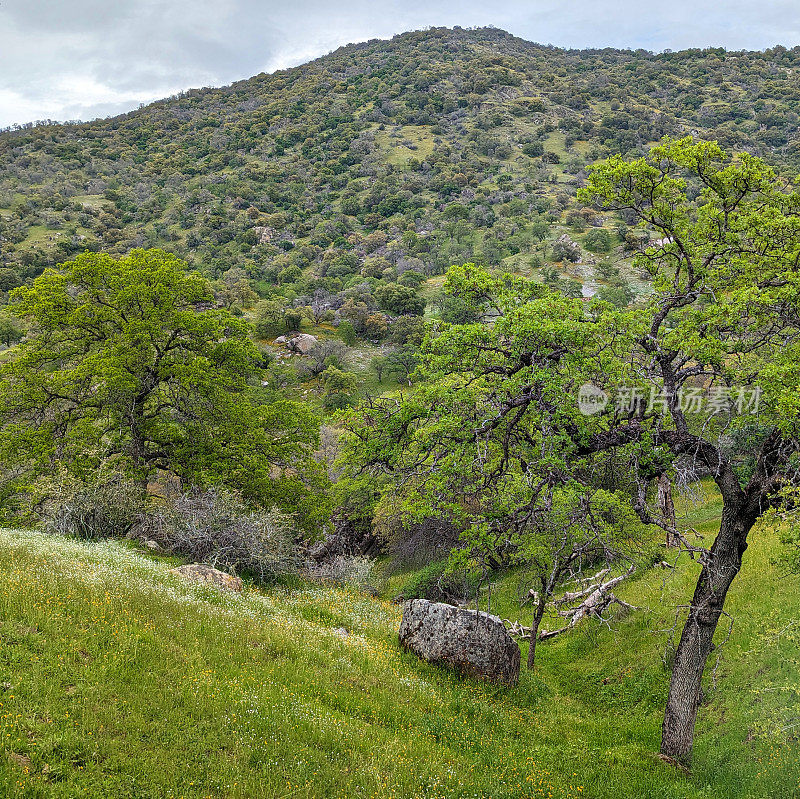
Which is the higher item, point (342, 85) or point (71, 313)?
point (342, 85)

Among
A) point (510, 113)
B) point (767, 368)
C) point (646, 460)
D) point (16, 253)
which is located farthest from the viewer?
point (510, 113)

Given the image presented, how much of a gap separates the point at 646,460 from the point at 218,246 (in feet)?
352

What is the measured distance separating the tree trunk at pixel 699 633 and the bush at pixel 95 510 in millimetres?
17843

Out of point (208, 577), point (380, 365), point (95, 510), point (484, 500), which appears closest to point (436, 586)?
point (208, 577)

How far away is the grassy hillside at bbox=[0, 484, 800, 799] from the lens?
6039 millimetres

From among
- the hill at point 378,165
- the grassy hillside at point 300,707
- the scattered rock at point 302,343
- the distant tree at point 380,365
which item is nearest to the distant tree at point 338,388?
the distant tree at point 380,365

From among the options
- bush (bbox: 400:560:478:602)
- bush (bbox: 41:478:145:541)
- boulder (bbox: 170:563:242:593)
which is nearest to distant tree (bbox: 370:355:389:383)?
bush (bbox: 400:560:478:602)

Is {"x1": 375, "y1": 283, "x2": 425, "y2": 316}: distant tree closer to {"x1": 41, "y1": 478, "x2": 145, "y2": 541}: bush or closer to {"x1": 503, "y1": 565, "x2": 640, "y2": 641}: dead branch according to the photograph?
{"x1": 503, "y1": 565, "x2": 640, "y2": 641}: dead branch

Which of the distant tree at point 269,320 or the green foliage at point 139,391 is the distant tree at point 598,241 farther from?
the green foliage at point 139,391

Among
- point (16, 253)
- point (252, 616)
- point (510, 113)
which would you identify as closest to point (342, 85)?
point (510, 113)

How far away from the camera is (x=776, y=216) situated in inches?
392

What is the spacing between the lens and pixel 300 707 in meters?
7.73

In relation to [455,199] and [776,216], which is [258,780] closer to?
[776,216]

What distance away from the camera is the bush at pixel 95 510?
17.4m
